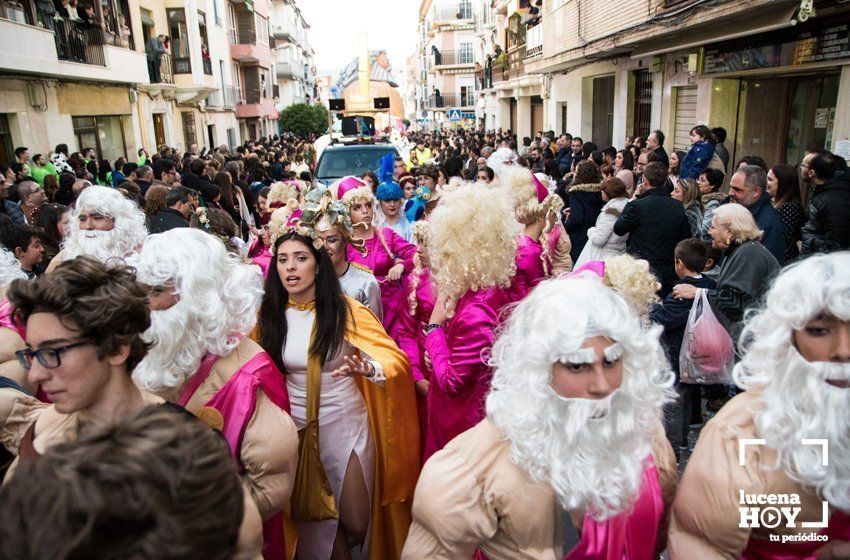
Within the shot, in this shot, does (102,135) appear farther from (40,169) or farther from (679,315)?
(679,315)

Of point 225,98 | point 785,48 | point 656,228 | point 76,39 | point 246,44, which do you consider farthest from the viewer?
point 246,44

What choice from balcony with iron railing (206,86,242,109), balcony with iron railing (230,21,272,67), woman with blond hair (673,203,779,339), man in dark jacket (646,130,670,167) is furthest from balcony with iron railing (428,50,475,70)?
woman with blond hair (673,203,779,339)

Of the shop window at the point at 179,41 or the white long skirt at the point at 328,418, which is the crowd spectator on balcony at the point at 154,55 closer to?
the shop window at the point at 179,41

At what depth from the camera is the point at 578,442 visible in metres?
1.80

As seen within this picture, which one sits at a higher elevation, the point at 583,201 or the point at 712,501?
the point at 583,201

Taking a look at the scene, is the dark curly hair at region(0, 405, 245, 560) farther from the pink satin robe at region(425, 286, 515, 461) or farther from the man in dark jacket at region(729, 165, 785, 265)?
the man in dark jacket at region(729, 165, 785, 265)

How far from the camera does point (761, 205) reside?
512cm

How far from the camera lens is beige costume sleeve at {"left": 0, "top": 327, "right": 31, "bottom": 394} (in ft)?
8.19

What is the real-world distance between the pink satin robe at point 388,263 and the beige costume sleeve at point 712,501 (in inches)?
98.9

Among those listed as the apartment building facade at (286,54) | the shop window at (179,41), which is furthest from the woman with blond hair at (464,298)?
the apartment building facade at (286,54)

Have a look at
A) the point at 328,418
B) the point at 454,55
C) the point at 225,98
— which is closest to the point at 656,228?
the point at 328,418

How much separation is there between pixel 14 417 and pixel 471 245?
7.06 feet

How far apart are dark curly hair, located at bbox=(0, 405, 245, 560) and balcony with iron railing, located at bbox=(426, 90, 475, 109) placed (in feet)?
210

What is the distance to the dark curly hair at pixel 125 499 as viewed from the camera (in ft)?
3.06
